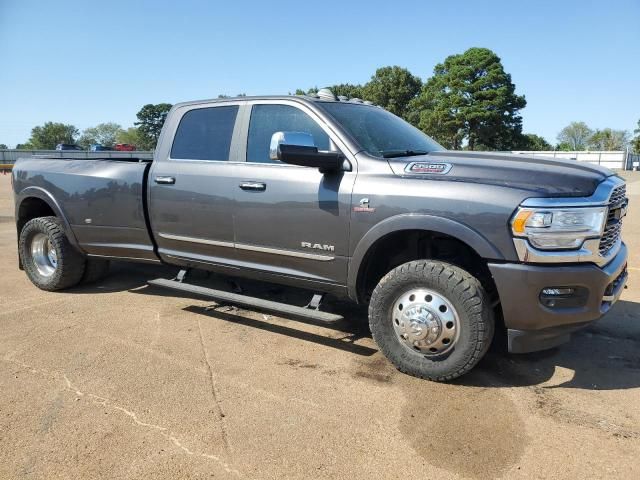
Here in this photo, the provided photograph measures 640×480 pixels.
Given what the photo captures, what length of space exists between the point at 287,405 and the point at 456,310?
1233 millimetres

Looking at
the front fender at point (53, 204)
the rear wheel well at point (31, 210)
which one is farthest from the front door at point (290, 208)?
the rear wheel well at point (31, 210)

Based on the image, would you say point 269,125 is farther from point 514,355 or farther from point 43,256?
point 43,256

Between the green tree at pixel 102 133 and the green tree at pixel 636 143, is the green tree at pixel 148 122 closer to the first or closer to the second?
the green tree at pixel 102 133

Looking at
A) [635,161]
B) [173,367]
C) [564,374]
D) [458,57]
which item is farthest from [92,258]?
[635,161]

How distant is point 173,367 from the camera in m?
3.66

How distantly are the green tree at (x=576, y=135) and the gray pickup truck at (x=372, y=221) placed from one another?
116m

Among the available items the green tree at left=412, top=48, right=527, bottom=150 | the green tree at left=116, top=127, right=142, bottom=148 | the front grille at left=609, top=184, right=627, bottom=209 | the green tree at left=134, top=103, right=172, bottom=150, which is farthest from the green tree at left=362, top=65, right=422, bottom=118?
the front grille at left=609, top=184, right=627, bottom=209

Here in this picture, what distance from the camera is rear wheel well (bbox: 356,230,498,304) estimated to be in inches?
141

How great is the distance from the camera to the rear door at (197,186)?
4340mm

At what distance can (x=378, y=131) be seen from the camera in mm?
4191

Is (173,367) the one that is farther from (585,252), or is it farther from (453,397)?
(585,252)

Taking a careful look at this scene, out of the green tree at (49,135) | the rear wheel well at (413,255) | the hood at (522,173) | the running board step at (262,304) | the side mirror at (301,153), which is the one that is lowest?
the running board step at (262,304)

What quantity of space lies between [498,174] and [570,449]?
5.35 feet

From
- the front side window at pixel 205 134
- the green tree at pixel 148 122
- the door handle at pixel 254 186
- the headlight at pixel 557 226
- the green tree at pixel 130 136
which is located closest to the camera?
the headlight at pixel 557 226
